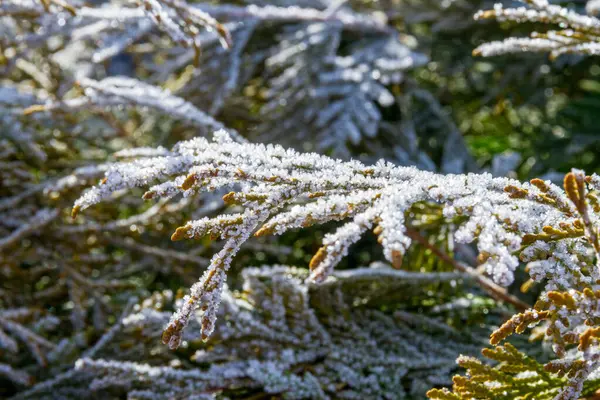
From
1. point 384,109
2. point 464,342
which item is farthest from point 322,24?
point 464,342

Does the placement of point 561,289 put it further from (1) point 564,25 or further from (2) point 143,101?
(2) point 143,101

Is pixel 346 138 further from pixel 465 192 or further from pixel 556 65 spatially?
pixel 465 192

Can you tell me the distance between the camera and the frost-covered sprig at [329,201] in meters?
0.94

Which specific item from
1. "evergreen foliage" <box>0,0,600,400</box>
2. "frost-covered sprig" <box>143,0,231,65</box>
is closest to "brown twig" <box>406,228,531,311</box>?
"evergreen foliage" <box>0,0,600,400</box>

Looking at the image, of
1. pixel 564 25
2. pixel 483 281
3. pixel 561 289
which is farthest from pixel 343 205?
pixel 483 281

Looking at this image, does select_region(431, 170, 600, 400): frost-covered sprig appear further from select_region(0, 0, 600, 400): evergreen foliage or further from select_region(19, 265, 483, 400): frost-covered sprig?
select_region(19, 265, 483, 400): frost-covered sprig

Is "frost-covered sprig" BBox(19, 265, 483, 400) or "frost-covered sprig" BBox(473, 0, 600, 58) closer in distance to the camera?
"frost-covered sprig" BBox(473, 0, 600, 58)

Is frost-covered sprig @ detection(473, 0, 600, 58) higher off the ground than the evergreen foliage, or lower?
higher

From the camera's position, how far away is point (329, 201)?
1.02m

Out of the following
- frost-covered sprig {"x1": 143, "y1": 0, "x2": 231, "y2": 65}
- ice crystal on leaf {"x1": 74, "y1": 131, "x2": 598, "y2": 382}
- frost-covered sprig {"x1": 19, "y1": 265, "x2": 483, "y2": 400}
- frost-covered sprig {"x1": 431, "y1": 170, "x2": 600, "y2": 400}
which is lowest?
frost-covered sprig {"x1": 19, "y1": 265, "x2": 483, "y2": 400}

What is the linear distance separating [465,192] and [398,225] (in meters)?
0.17

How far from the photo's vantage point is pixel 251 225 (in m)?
1.07

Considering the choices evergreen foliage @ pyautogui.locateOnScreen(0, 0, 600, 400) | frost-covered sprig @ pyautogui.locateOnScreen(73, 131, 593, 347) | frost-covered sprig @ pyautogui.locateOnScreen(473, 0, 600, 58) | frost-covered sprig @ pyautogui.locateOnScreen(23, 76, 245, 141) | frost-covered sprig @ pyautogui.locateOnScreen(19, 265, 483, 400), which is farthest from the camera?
frost-covered sprig @ pyautogui.locateOnScreen(23, 76, 245, 141)

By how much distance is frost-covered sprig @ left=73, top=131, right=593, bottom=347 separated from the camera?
0.94 meters
